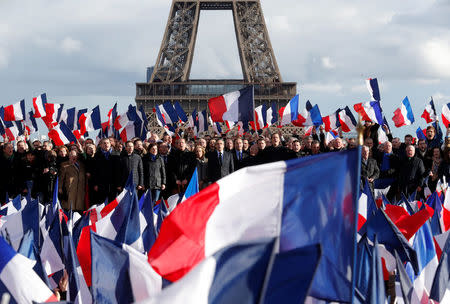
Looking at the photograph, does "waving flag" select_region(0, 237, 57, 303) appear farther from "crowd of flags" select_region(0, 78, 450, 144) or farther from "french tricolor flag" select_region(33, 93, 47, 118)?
"french tricolor flag" select_region(33, 93, 47, 118)

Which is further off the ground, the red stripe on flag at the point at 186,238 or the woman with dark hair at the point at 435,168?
the red stripe on flag at the point at 186,238

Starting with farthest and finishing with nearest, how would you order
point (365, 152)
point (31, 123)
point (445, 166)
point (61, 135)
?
point (31, 123) → point (61, 135) → point (445, 166) → point (365, 152)

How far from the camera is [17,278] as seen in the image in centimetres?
318

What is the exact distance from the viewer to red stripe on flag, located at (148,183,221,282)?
112 inches

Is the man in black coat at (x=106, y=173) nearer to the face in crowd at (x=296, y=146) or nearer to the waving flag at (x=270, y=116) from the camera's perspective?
the face in crowd at (x=296, y=146)

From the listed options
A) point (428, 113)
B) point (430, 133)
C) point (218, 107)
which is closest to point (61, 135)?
point (218, 107)

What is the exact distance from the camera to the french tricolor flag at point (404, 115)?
15.0 metres

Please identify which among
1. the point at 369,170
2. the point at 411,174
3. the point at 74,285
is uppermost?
the point at 74,285

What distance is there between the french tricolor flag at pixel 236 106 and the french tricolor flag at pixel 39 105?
262 inches

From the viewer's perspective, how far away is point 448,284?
4016mm

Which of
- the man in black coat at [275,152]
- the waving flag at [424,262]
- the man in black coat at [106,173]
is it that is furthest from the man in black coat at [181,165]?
the waving flag at [424,262]

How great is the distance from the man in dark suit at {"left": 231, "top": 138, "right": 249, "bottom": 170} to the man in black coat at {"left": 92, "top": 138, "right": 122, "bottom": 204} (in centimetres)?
179

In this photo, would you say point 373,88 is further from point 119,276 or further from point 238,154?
point 119,276

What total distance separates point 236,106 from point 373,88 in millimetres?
4577
